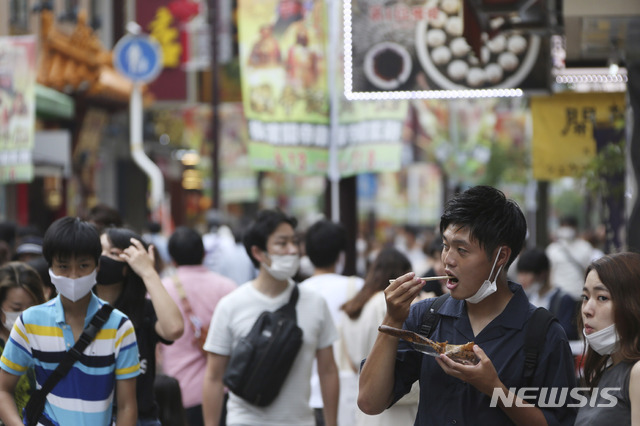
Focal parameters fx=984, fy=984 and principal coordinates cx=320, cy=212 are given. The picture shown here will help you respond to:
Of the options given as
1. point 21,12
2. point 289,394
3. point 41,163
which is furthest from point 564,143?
point 21,12

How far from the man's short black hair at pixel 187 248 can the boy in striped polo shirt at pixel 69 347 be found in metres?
2.92

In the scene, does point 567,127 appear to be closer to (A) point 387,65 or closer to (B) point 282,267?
(A) point 387,65

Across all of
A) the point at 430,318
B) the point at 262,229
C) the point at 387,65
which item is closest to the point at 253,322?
the point at 262,229

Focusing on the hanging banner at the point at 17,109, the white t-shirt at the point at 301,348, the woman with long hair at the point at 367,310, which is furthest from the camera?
the hanging banner at the point at 17,109

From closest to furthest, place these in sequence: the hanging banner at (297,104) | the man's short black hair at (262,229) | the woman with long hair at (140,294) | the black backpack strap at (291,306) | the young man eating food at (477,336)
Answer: the young man eating food at (477,336), the woman with long hair at (140,294), the black backpack strap at (291,306), the man's short black hair at (262,229), the hanging banner at (297,104)

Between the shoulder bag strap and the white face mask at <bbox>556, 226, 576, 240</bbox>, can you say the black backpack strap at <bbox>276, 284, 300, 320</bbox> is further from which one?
the white face mask at <bbox>556, 226, 576, 240</bbox>

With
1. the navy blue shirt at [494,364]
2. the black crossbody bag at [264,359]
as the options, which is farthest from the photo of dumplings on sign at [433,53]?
the navy blue shirt at [494,364]

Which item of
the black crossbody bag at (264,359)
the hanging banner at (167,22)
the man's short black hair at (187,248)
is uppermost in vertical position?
the hanging banner at (167,22)

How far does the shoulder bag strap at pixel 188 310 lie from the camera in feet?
23.3

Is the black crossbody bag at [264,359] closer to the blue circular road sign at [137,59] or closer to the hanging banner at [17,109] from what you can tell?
the hanging banner at [17,109]

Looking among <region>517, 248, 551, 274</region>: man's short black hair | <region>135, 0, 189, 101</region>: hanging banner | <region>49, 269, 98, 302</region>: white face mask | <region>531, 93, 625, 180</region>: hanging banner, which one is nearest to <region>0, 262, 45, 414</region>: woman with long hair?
<region>49, 269, 98, 302</region>: white face mask

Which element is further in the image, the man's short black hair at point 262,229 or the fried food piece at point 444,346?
the man's short black hair at point 262,229

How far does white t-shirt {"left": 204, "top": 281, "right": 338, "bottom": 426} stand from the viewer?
589cm

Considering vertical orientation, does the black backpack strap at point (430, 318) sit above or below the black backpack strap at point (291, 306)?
above
